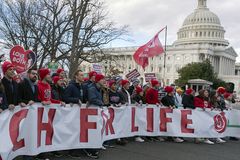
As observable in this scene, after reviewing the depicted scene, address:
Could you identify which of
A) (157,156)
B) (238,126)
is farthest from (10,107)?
(238,126)

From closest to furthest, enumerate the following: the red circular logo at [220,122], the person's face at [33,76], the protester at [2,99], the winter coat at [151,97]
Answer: the protester at [2,99] < the person's face at [33,76] < the winter coat at [151,97] < the red circular logo at [220,122]

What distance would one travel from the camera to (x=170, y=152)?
30.4 ft

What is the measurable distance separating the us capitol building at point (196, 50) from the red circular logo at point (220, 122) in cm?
11797

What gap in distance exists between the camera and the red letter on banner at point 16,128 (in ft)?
21.4

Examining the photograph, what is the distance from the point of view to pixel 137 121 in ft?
35.4

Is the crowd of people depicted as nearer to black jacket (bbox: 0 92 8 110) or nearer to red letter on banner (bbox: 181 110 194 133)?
black jacket (bbox: 0 92 8 110)

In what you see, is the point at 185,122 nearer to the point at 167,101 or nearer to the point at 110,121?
the point at 167,101

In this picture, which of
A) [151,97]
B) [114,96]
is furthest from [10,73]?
[151,97]

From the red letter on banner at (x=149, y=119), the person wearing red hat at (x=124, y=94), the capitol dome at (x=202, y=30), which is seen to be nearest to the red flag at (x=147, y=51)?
the red letter on banner at (x=149, y=119)

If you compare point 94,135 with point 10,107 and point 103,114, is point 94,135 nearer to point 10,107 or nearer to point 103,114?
point 103,114

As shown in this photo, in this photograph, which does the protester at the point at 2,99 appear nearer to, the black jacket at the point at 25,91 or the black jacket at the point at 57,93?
the black jacket at the point at 25,91

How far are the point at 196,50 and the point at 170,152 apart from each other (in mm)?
124405

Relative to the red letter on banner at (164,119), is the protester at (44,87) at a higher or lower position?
higher

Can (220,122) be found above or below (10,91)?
below
